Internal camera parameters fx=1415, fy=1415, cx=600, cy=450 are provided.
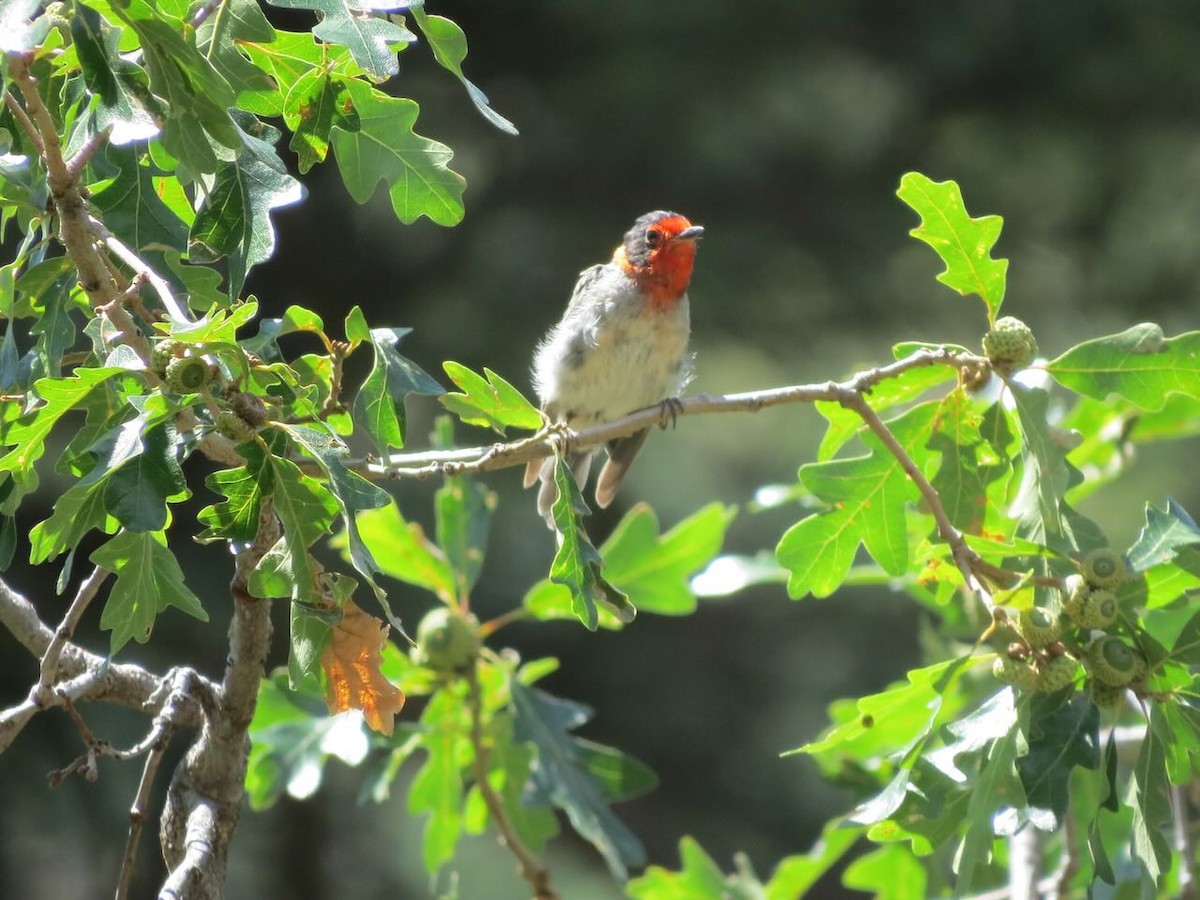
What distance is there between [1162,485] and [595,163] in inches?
156

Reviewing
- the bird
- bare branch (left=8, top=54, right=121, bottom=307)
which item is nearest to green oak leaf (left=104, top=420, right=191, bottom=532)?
bare branch (left=8, top=54, right=121, bottom=307)

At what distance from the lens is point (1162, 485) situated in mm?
8602

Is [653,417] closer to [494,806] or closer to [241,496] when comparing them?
[241,496]

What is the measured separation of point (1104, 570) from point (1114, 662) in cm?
15

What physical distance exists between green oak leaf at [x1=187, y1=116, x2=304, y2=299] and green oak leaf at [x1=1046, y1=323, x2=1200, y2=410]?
1461mm

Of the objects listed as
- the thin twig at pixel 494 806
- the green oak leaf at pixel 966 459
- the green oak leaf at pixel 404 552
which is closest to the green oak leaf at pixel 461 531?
the green oak leaf at pixel 404 552

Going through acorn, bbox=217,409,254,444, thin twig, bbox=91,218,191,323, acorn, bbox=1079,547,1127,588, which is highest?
thin twig, bbox=91,218,191,323

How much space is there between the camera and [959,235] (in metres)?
2.70

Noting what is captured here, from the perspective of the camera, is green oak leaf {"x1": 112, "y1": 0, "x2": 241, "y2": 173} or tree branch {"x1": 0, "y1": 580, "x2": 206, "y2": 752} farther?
tree branch {"x1": 0, "y1": 580, "x2": 206, "y2": 752}

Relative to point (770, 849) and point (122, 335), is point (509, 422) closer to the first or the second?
point (122, 335)

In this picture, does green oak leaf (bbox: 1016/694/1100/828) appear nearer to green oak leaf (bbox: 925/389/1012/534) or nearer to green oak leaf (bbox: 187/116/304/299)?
green oak leaf (bbox: 925/389/1012/534)

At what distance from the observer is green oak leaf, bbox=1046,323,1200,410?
8.63ft

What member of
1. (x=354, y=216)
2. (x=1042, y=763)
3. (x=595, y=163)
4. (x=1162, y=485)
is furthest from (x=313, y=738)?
(x=1162, y=485)

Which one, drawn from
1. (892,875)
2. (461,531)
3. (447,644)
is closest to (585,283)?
(461,531)
